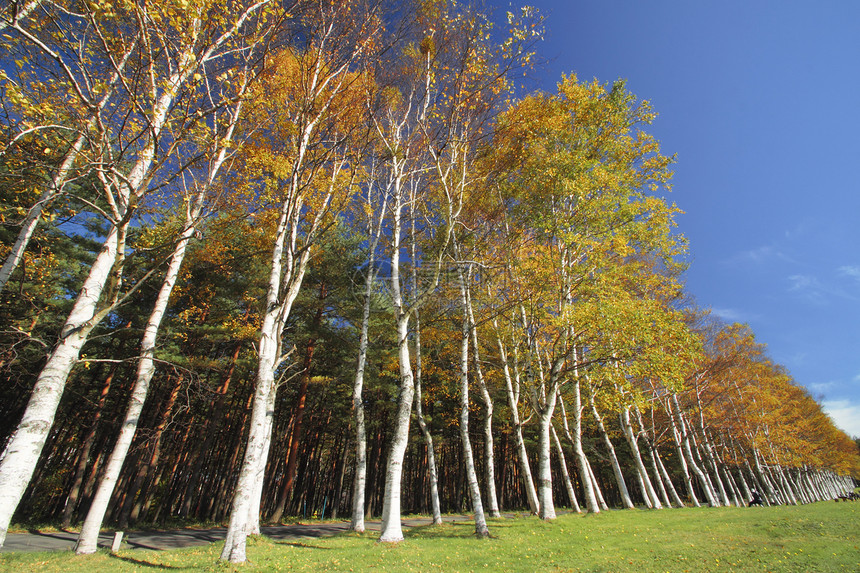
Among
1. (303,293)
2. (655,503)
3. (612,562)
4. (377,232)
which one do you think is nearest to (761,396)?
(655,503)

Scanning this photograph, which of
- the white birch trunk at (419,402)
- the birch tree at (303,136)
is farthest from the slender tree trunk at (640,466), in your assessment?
the birch tree at (303,136)

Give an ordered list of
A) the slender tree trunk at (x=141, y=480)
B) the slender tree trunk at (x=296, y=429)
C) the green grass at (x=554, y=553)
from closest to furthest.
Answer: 1. the green grass at (x=554, y=553)
2. the slender tree trunk at (x=141, y=480)
3. the slender tree trunk at (x=296, y=429)

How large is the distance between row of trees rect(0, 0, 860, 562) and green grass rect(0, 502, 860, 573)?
2.92 ft

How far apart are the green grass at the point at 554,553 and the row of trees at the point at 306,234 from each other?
0.89m

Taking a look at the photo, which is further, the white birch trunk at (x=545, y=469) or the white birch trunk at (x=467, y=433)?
the white birch trunk at (x=545, y=469)

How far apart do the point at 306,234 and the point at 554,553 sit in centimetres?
1028

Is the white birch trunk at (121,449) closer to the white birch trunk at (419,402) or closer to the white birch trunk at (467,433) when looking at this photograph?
the white birch trunk at (419,402)

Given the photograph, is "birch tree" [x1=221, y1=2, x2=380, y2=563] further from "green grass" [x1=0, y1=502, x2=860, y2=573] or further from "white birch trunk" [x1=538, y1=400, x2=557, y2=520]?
"white birch trunk" [x1=538, y1=400, x2=557, y2=520]

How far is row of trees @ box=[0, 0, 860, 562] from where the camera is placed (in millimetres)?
5293

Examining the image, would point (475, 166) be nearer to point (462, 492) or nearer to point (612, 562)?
point (612, 562)

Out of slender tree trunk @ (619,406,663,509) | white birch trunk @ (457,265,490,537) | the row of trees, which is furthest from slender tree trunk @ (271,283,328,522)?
slender tree trunk @ (619,406,663,509)

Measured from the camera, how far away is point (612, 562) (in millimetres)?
6363

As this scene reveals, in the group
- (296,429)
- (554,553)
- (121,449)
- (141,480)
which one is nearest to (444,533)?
(554,553)

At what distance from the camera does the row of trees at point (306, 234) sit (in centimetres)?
529
